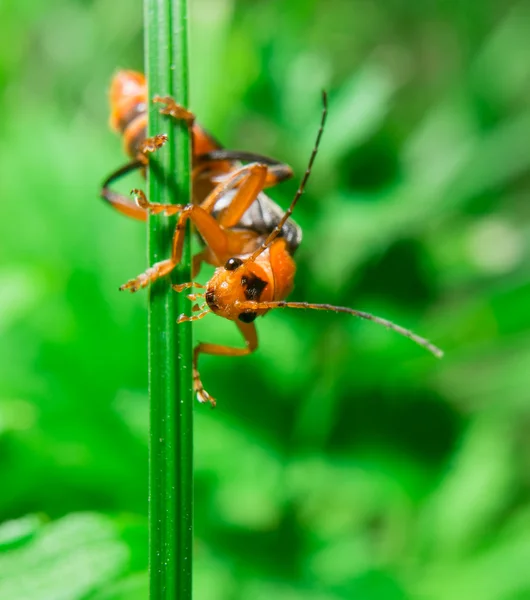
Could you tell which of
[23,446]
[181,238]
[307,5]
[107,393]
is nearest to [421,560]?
[107,393]

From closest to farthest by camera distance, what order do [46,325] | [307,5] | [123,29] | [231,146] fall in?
[46,325] → [231,146] → [307,5] → [123,29]

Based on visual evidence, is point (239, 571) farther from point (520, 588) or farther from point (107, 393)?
point (520, 588)

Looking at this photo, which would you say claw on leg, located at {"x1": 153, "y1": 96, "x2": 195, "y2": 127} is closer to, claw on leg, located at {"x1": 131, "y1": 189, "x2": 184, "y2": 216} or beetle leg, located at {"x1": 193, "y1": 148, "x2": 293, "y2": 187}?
claw on leg, located at {"x1": 131, "y1": 189, "x2": 184, "y2": 216}

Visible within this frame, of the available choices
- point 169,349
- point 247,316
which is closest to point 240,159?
point 247,316

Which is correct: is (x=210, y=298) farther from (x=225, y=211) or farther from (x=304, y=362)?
(x=304, y=362)

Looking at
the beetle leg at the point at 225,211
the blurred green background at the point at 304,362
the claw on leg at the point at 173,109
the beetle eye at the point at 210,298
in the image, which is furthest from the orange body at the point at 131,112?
the claw on leg at the point at 173,109

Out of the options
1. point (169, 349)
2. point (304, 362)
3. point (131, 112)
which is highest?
point (131, 112)
